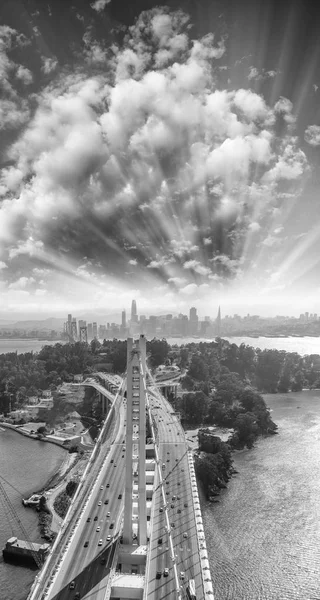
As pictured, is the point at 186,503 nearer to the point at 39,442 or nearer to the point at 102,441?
the point at 102,441

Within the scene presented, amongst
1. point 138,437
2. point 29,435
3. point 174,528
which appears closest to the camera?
point 138,437

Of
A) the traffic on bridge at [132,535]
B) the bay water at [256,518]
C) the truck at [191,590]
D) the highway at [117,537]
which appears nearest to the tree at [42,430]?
the bay water at [256,518]

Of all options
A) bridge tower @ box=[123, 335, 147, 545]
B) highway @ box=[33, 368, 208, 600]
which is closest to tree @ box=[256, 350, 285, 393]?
highway @ box=[33, 368, 208, 600]

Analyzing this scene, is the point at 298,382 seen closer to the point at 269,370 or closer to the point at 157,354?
the point at 269,370

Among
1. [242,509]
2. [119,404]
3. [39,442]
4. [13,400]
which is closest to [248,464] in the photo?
[242,509]

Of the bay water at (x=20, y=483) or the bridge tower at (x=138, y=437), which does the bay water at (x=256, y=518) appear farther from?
the bridge tower at (x=138, y=437)

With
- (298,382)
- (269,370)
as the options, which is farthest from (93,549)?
(298,382)
